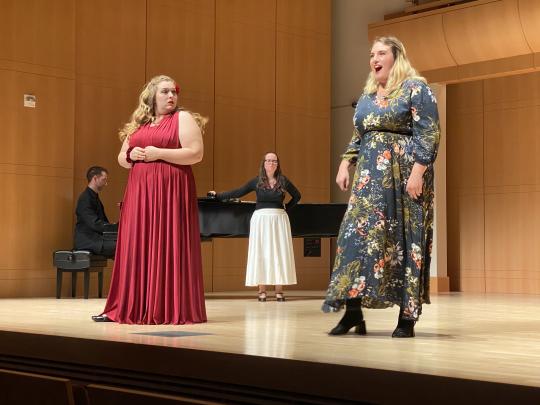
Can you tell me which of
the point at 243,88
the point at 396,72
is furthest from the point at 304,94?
the point at 396,72

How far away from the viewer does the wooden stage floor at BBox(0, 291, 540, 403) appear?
291 centimetres

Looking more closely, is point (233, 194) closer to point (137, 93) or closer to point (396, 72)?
point (137, 93)

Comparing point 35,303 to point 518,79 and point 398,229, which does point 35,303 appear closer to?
point 398,229

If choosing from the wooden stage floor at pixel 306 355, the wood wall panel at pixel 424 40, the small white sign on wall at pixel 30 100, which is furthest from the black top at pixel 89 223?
the wood wall panel at pixel 424 40

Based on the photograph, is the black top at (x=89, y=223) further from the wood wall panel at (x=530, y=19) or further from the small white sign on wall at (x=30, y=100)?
the wood wall panel at (x=530, y=19)

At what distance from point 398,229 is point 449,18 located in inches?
284

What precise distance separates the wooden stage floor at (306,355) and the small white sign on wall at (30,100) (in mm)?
4102

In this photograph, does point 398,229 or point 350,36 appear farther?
point 350,36

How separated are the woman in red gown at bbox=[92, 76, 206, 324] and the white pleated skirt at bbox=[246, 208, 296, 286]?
3.44 m

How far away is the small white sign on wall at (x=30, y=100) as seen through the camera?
33.0 feet

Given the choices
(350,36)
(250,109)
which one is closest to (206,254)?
(250,109)

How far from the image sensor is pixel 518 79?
12.1 meters

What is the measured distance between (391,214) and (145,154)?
1823 mm

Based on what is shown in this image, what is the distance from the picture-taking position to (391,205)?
186 inches
